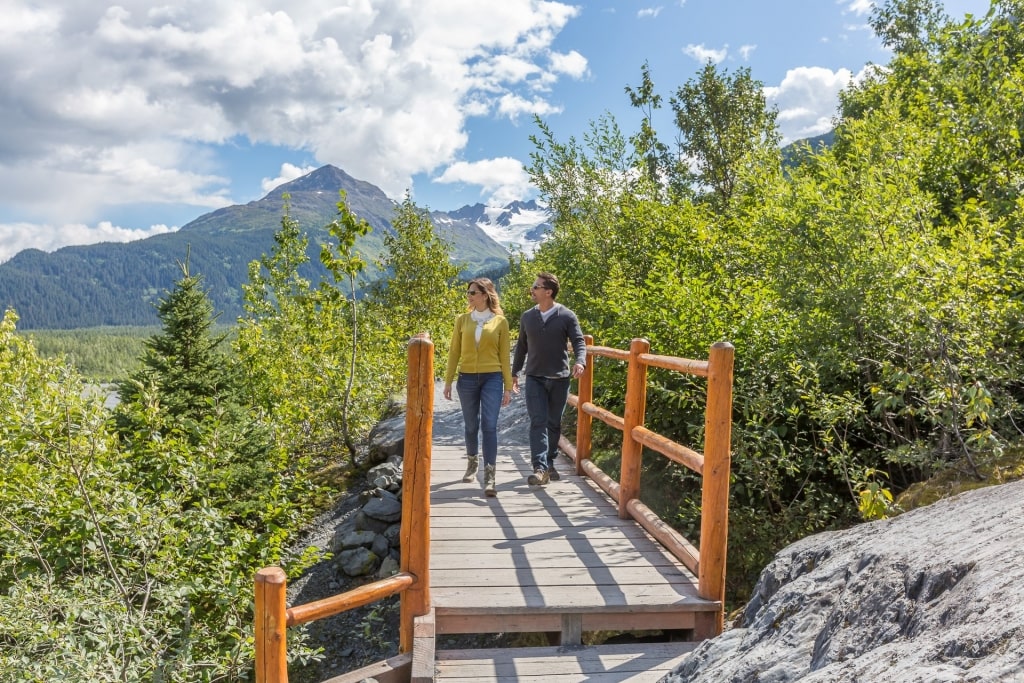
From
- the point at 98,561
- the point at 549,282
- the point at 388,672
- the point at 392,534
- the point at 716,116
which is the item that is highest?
the point at 716,116

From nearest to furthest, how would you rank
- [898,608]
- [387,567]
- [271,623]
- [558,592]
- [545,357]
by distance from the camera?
1. [898,608]
2. [271,623]
3. [558,592]
4. [545,357]
5. [387,567]

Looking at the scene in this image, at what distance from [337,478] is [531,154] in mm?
7086

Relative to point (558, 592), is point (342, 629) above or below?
below

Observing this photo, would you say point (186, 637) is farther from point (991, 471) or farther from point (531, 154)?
point (531, 154)

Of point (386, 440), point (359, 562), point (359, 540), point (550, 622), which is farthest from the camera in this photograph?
point (386, 440)

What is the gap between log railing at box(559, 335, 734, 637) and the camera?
4094 mm

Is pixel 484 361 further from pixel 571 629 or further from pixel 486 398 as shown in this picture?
pixel 571 629

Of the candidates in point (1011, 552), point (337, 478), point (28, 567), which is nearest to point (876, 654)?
point (1011, 552)

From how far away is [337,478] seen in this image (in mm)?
12141

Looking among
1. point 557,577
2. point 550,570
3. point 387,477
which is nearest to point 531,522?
point 550,570

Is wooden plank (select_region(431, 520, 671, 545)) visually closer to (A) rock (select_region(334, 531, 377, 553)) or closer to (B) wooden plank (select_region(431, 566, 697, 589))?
(B) wooden plank (select_region(431, 566, 697, 589))

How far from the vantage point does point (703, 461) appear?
14.0 ft

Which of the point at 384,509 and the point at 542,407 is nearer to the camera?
the point at 542,407

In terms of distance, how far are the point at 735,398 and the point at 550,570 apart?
292 centimetres
